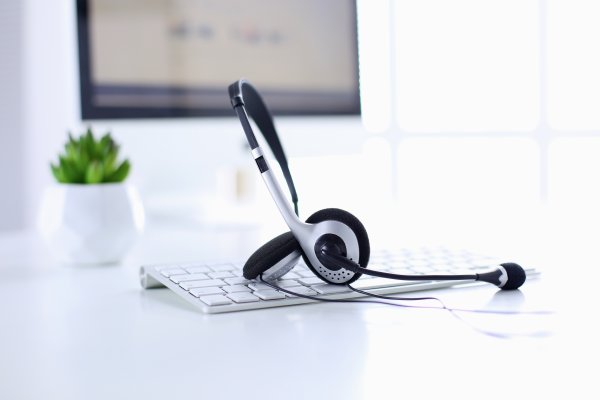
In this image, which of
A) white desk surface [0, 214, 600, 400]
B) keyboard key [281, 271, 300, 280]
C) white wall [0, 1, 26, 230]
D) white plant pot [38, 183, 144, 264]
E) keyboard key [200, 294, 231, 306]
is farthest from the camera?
white wall [0, 1, 26, 230]

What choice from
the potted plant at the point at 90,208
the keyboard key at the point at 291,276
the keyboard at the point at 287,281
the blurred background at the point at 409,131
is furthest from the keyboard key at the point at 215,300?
the blurred background at the point at 409,131

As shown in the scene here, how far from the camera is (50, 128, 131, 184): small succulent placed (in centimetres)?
91

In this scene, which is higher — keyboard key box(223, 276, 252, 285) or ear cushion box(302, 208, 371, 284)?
ear cushion box(302, 208, 371, 284)

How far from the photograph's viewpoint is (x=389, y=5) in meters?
2.91

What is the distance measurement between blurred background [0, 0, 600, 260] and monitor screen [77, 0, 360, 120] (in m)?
0.01

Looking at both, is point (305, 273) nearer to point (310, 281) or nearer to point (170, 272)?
point (310, 281)

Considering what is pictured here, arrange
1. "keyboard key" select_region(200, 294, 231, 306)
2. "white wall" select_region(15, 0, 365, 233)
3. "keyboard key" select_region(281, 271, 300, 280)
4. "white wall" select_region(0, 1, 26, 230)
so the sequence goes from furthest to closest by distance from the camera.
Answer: "white wall" select_region(0, 1, 26, 230) < "white wall" select_region(15, 0, 365, 233) < "keyboard key" select_region(281, 271, 300, 280) < "keyboard key" select_region(200, 294, 231, 306)

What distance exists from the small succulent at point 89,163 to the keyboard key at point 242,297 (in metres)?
0.36

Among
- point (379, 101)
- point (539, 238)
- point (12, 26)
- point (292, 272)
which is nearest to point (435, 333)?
point (292, 272)

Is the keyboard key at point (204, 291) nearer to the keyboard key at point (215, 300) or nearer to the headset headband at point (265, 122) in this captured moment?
the keyboard key at point (215, 300)

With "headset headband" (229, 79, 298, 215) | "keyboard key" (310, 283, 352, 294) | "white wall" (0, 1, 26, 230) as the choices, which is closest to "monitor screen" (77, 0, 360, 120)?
"white wall" (0, 1, 26, 230)

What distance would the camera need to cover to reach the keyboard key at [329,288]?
0.66m

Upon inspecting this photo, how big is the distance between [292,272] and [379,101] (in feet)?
7.61

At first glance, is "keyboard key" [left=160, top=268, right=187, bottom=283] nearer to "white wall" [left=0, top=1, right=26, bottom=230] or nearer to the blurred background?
the blurred background
